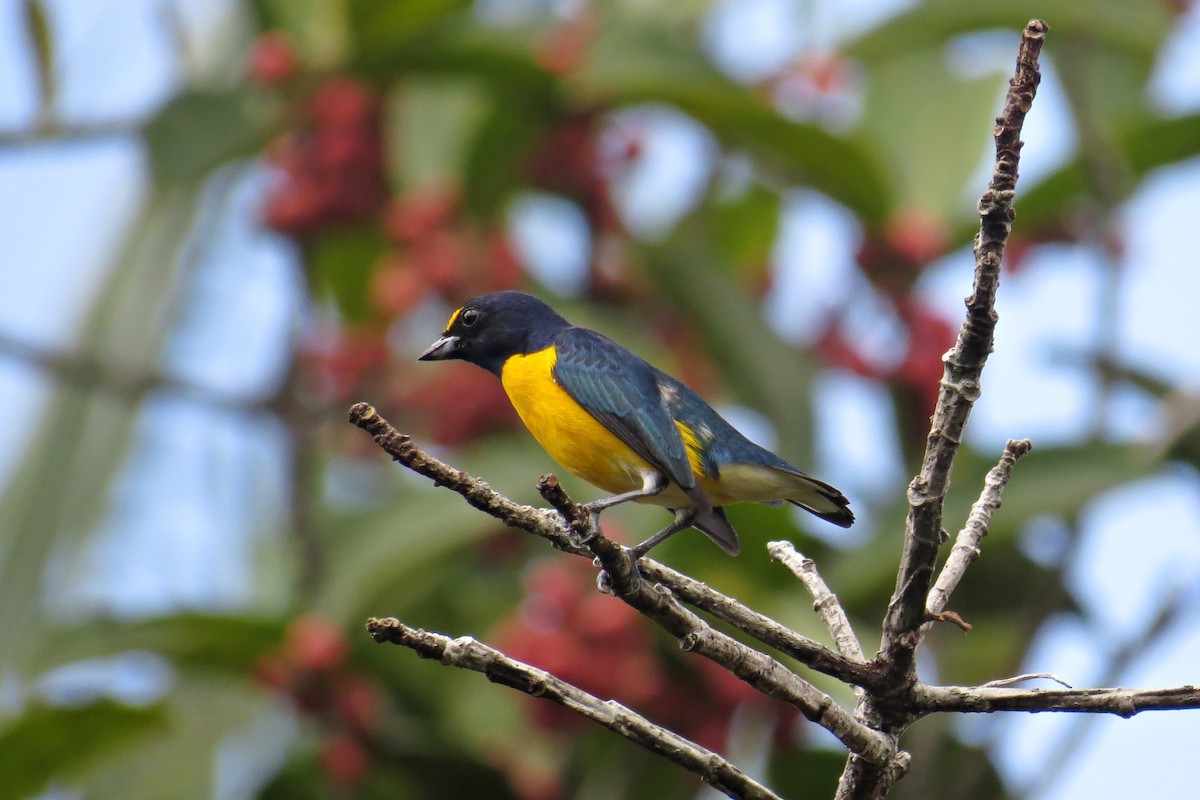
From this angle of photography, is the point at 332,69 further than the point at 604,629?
Yes

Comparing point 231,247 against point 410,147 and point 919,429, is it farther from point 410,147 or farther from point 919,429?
point 919,429

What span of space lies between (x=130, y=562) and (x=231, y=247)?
152 cm

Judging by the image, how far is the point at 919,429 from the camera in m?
5.52

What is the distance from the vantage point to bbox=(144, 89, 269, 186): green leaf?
5039 millimetres

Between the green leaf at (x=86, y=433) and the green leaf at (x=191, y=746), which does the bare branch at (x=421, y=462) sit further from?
the green leaf at (x=191, y=746)

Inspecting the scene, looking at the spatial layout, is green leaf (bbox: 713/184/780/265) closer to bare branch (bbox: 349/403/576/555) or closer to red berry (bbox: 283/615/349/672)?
red berry (bbox: 283/615/349/672)

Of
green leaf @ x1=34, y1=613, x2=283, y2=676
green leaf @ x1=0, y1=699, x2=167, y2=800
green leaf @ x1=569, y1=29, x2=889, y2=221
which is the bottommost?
green leaf @ x1=0, y1=699, x2=167, y2=800

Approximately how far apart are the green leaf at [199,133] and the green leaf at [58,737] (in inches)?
68.4

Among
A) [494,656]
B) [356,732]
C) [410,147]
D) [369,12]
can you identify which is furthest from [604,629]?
[494,656]

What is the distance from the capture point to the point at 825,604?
2559mm

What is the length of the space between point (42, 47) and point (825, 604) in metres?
3.33

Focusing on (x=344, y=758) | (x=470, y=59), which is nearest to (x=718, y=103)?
(x=470, y=59)

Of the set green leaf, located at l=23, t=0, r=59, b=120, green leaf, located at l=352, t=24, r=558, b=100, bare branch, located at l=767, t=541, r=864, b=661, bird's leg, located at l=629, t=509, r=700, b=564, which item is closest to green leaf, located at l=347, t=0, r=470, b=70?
green leaf, located at l=352, t=24, r=558, b=100

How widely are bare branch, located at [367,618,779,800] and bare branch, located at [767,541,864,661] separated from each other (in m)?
0.36
